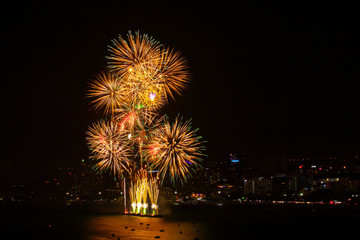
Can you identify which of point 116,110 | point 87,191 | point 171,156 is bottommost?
point 87,191

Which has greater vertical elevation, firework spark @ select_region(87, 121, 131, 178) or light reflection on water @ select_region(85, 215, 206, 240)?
firework spark @ select_region(87, 121, 131, 178)

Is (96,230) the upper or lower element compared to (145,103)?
lower

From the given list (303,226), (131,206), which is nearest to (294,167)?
(131,206)

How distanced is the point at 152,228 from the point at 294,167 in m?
75.6

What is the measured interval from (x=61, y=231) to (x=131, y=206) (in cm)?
1025

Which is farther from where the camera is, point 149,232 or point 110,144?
point 110,144

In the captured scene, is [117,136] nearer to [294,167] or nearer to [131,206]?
[131,206]

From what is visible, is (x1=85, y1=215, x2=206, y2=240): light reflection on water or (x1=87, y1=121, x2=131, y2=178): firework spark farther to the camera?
(x1=87, y1=121, x2=131, y2=178): firework spark

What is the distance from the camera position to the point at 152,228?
21312 millimetres

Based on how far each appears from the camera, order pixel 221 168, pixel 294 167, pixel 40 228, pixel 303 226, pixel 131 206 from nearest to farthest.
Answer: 1. pixel 303 226
2. pixel 40 228
3. pixel 131 206
4. pixel 294 167
5. pixel 221 168

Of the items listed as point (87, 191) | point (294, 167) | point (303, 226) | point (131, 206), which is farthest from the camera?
point (87, 191)

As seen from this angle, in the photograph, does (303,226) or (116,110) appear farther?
(116,110)

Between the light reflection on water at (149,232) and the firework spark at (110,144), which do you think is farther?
the firework spark at (110,144)

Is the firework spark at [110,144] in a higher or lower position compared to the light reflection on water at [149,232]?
higher
